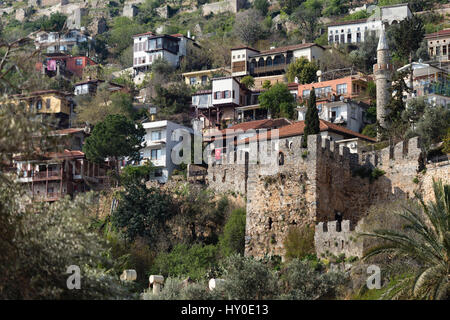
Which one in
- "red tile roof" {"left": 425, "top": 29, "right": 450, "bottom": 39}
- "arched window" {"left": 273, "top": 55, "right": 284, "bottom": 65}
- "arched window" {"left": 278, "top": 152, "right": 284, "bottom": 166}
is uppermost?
"red tile roof" {"left": 425, "top": 29, "right": 450, "bottom": 39}

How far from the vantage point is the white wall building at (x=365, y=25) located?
4358 inches

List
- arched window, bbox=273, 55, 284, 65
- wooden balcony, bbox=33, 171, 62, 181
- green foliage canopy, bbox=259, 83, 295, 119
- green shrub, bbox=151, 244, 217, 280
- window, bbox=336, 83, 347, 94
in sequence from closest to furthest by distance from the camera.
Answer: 1. green shrub, bbox=151, 244, 217, 280
2. wooden balcony, bbox=33, 171, 62, 181
3. green foliage canopy, bbox=259, 83, 295, 119
4. window, bbox=336, 83, 347, 94
5. arched window, bbox=273, 55, 284, 65

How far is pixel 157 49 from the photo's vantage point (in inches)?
4515

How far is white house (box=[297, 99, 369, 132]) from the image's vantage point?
80062 mm

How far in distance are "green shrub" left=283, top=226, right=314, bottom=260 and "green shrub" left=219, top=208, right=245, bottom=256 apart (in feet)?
13.7

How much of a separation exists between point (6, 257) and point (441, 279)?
51.6 feet

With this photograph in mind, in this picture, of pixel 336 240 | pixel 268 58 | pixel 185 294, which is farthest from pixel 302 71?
pixel 185 294

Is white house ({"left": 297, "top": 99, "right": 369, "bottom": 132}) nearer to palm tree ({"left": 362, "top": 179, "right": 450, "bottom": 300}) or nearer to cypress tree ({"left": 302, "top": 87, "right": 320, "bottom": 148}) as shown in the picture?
cypress tree ({"left": 302, "top": 87, "right": 320, "bottom": 148})

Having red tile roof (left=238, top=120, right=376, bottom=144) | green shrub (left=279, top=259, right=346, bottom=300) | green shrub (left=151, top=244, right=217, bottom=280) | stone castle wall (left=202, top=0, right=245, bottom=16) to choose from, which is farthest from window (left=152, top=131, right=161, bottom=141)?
stone castle wall (left=202, top=0, right=245, bottom=16)

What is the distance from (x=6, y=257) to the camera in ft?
97.6

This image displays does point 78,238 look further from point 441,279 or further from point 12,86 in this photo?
point 441,279

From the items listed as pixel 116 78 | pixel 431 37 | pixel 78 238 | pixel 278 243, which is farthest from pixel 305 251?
pixel 116 78

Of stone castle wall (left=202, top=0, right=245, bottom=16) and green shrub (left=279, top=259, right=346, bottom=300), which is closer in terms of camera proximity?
green shrub (left=279, top=259, right=346, bottom=300)

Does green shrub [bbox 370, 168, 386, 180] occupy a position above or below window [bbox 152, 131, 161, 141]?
below
